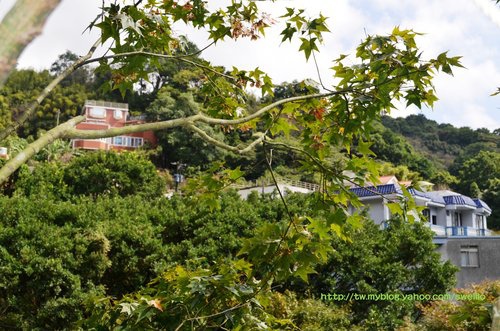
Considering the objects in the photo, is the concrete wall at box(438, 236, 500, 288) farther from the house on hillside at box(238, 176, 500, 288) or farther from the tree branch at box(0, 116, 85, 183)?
the tree branch at box(0, 116, 85, 183)

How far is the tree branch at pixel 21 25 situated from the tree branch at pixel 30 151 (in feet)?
3.65

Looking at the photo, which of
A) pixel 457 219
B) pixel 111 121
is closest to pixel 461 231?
pixel 457 219

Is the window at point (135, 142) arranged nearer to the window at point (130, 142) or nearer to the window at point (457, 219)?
the window at point (130, 142)

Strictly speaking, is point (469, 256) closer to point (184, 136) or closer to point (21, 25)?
point (21, 25)

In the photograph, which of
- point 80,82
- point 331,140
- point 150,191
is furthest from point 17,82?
point 331,140

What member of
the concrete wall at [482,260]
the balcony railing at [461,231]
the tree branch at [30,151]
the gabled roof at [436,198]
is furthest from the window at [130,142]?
the tree branch at [30,151]

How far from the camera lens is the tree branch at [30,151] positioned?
5.18 ft

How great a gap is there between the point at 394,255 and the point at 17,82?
35.9 meters

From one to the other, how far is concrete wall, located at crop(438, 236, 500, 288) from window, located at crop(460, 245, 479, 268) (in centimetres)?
8

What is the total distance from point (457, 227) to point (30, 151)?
2334cm

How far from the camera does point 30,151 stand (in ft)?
5.38

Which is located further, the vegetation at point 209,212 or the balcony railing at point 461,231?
the balcony railing at point 461,231

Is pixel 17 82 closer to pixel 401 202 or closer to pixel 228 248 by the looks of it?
pixel 228 248

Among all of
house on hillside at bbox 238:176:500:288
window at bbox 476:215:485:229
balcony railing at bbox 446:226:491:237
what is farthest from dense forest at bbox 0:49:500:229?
balcony railing at bbox 446:226:491:237
